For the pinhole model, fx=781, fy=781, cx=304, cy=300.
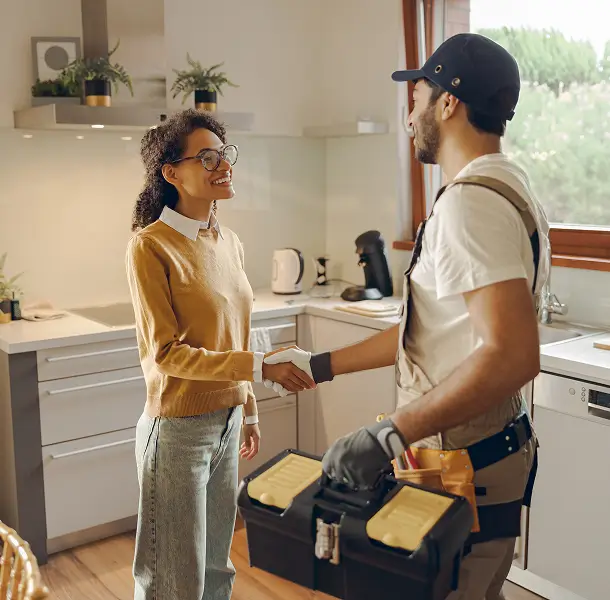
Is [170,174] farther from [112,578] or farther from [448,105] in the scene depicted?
[112,578]

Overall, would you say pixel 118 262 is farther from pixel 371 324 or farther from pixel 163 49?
pixel 371 324

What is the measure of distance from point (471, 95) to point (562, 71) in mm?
1875

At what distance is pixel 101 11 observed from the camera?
3078mm

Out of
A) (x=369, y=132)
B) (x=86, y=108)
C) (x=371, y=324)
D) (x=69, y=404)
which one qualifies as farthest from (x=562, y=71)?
(x=69, y=404)

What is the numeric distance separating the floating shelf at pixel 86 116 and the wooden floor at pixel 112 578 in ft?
5.21

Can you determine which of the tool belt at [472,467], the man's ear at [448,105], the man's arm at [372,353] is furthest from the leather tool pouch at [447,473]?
the man's ear at [448,105]

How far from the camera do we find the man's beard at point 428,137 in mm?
1414

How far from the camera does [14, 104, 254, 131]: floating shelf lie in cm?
279

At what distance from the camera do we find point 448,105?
1.38 meters

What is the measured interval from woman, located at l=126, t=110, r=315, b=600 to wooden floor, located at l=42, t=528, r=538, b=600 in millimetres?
683

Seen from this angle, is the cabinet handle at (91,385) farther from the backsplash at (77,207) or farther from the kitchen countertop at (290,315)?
the backsplash at (77,207)

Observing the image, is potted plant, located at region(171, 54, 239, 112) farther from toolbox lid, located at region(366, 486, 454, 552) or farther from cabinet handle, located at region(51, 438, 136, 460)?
toolbox lid, located at region(366, 486, 454, 552)

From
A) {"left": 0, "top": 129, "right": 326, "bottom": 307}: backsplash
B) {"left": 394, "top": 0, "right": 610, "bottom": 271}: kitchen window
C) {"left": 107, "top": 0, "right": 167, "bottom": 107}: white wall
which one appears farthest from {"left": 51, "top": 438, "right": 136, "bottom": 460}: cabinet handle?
{"left": 394, "top": 0, "right": 610, "bottom": 271}: kitchen window

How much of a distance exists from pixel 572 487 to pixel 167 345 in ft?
4.36
